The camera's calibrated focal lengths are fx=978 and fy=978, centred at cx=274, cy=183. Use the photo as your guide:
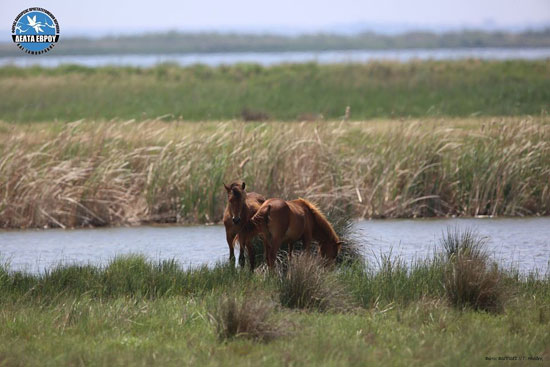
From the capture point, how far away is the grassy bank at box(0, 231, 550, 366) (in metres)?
8.04

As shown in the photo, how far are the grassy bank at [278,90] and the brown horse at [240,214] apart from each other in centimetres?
2376

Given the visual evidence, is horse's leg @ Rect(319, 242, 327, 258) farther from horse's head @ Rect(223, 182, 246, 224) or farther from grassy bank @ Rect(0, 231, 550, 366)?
horse's head @ Rect(223, 182, 246, 224)

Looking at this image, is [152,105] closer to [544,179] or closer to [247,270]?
[544,179]

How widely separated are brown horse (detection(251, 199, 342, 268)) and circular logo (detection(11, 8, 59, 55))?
331 inches

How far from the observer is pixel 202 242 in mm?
15953

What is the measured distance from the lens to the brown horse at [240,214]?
1042 cm

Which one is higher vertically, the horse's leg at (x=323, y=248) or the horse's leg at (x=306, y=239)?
the horse's leg at (x=306, y=239)

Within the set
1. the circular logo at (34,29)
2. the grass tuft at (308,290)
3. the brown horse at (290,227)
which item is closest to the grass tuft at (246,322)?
the grass tuft at (308,290)

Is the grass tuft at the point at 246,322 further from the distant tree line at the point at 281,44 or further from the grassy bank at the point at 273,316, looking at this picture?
the distant tree line at the point at 281,44

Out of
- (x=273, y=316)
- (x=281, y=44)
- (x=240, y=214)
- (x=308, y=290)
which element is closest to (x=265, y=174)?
(x=240, y=214)

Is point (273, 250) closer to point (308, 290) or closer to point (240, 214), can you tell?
point (240, 214)

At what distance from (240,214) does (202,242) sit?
18.2 feet

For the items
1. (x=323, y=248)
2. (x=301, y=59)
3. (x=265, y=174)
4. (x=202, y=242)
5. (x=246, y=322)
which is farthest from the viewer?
(x=301, y=59)

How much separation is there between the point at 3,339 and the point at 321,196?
29.6 feet
